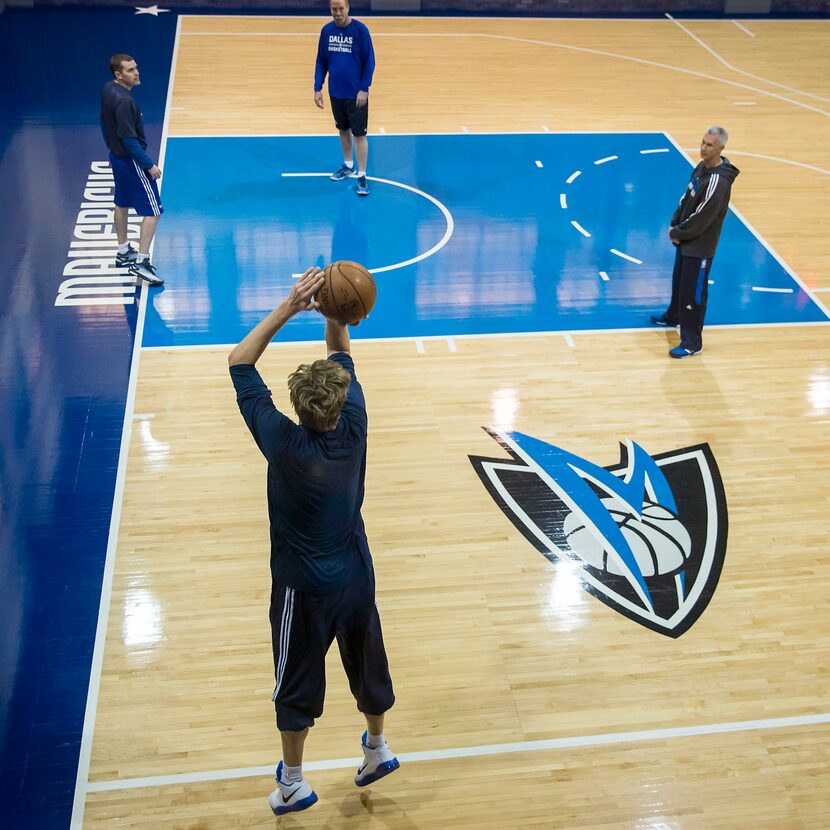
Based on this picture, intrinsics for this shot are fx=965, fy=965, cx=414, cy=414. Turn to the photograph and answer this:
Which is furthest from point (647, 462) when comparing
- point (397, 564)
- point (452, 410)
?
point (397, 564)

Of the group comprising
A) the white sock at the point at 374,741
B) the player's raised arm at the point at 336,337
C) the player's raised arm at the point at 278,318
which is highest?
the player's raised arm at the point at 278,318

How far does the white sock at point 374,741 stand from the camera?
4359 millimetres

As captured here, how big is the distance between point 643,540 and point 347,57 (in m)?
6.11

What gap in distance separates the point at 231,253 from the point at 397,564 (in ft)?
14.6

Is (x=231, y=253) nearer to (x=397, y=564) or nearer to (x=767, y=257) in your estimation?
(x=397, y=564)

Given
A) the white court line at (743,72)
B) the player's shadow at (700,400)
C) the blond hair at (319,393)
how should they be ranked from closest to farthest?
the blond hair at (319,393) → the player's shadow at (700,400) → the white court line at (743,72)

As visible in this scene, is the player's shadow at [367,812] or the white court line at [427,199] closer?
the player's shadow at [367,812]

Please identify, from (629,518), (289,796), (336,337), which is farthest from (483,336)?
(289,796)

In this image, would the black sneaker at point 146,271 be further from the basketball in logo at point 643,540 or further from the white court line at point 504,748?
the white court line at point 504,748

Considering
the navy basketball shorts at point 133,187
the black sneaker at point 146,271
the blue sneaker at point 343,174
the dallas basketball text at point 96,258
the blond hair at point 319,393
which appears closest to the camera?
the blond hair at point 319,393

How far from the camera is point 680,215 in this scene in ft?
25.3

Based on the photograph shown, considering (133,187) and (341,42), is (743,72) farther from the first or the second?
(133,187)

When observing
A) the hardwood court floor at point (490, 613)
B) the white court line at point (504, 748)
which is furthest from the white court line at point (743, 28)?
the white court line at point (504, 748)

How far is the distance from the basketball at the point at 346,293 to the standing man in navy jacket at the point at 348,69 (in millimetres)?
5331
